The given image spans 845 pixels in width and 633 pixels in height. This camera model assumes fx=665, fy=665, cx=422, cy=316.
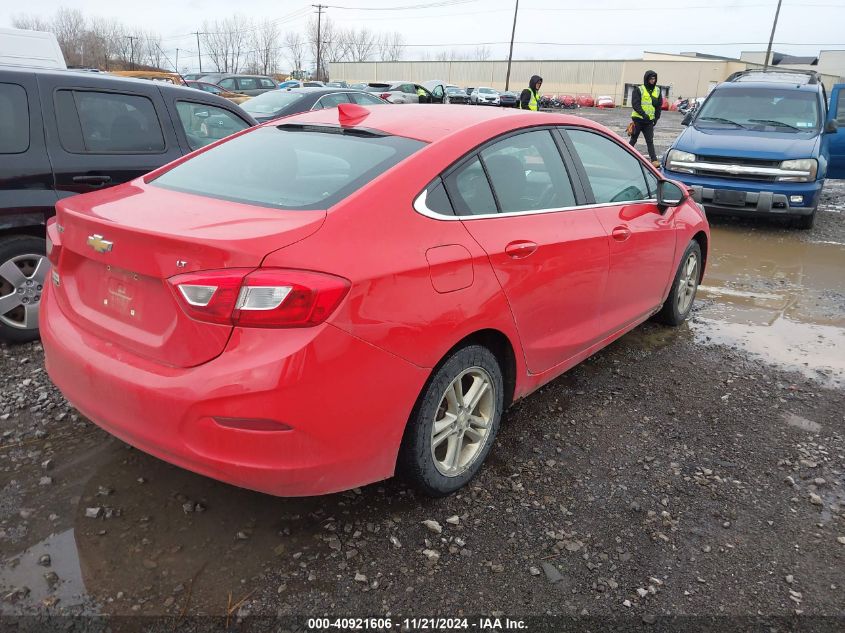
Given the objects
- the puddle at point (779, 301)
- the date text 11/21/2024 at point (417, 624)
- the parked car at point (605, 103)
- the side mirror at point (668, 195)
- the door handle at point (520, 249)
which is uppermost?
the parked car at point (605, 103)

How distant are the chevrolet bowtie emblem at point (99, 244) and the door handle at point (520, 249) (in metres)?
1.55

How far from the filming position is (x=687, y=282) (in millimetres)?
5059

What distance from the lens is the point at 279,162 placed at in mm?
2939

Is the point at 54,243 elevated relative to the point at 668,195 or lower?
lower

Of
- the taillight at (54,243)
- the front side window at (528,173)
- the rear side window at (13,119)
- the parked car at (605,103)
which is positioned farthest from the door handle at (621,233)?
the parked car at (605,103)

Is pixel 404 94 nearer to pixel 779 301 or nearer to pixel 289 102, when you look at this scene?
pixel 289 102

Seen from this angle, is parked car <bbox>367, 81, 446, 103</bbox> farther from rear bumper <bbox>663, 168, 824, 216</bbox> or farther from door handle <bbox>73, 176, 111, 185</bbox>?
door handle <bbox>73, 176, 111, 185</bbox>

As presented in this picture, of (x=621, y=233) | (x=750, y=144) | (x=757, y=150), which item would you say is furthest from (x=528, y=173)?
(x=750, y=144)

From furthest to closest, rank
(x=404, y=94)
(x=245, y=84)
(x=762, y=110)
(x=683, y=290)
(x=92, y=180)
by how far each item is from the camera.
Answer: (x=245, y=84) < (x=404, y=94) < (x=762, y=110) < (x=683, y=290) < (x=92, y=180)

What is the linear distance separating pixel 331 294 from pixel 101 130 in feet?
10.9

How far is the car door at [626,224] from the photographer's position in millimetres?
3641

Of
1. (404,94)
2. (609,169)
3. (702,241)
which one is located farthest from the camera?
(404,94)

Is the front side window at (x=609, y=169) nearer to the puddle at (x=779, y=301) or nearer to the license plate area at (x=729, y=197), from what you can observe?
the puddle at (x=779, y=301)

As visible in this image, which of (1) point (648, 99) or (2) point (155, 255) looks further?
(1) point (648, 99)
